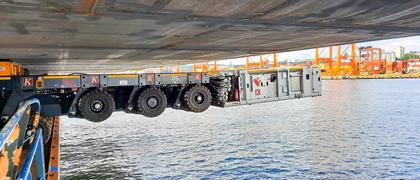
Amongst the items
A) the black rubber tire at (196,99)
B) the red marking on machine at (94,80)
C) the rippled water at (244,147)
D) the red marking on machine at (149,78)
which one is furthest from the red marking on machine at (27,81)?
the rippled water at (244,147)

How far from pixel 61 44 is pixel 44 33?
12.5 feet

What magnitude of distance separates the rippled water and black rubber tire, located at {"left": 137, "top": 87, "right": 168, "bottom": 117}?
20.4 ft

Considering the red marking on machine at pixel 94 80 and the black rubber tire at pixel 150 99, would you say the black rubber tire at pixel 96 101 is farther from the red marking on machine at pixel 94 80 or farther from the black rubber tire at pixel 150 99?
the black rubber tire at pixel 150 99

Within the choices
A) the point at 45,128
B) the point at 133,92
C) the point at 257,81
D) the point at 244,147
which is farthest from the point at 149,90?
the point at 244,147

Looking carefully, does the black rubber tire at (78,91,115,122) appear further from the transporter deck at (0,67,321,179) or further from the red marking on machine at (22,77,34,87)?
the red marking on machine at (22,77,34,87)

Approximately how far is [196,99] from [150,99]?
1.71m

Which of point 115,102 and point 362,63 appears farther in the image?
point 362,63

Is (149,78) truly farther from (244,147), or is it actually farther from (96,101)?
A: (244,147)

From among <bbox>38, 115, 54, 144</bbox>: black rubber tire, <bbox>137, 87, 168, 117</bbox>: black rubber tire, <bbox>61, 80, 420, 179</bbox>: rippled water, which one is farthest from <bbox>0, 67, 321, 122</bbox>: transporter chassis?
<bbox>61, 80, 420, 179</bbox>: rippled water

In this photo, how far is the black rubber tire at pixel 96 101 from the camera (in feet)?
36.4

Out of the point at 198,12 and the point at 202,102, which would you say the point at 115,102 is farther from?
the point at 198,12

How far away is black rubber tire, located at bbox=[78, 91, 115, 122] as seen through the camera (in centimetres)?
1109

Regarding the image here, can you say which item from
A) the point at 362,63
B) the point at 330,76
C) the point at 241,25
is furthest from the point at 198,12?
the point at 362,63

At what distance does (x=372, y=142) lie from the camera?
24.1m
